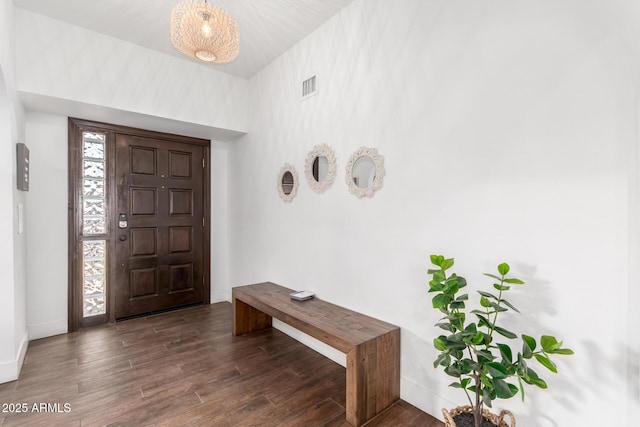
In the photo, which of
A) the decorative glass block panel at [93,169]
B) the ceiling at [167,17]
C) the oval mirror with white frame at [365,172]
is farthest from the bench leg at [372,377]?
the decorative glass block panel at [93,169]

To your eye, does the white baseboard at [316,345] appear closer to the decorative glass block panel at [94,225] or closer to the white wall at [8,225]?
the white wall at [8,225]

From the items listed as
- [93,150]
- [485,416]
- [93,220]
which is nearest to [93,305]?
[93,220]

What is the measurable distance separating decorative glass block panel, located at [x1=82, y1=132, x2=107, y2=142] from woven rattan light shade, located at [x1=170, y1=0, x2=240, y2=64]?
2.20 metres

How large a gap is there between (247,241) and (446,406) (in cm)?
294

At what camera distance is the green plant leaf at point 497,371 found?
1263 mm

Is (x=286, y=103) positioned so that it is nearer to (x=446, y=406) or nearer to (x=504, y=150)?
(x=504, y=150)

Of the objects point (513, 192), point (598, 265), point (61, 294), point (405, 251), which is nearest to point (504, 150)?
point (513, 192)

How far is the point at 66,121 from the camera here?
3.34m

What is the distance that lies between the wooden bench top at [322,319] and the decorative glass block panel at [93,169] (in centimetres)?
226

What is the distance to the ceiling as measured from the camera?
257 cm

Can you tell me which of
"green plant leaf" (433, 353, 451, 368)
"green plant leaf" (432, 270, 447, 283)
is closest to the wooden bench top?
"green plant leaf" (433, 353, 451, 368)

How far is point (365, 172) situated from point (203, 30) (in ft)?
5.01

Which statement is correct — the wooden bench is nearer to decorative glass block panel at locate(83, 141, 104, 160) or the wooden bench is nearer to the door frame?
the door frame

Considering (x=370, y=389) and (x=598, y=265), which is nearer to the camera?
(x=598, y=265)
